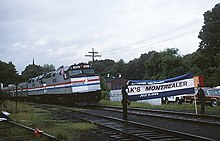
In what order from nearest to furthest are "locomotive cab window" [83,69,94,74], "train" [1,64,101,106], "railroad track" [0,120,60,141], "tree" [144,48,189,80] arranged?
"railroad track" [0,120,60,141] < "train" [1,64,101,106] < "locomotive cab window" [83,69,94,74] < "tree" [144,48,189,80]

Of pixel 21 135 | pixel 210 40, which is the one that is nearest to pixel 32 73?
pixel 210 40

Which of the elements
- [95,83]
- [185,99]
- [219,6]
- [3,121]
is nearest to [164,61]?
[219,6]

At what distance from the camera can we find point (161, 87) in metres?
21.5

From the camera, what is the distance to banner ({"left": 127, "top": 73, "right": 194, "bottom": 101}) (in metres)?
19.1

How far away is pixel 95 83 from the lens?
26188mm

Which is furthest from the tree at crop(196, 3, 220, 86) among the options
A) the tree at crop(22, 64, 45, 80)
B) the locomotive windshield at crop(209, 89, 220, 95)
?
the tree at crop(22, 64, 45, 80)

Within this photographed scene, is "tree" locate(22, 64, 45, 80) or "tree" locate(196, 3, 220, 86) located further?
"tree" locate(22, 64, 45, 80)

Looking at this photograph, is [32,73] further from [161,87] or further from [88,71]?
[161,87]

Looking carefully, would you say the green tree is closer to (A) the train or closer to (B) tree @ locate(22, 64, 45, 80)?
(B) tree @ locate(22, 64, 45, 80)

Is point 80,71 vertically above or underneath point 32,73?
underneath

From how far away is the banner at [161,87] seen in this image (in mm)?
19092

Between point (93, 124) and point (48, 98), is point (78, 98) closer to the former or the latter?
point (48, 98)

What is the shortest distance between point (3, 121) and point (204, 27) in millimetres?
40073

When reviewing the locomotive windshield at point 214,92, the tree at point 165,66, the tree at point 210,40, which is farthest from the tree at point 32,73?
the locomotive windshield at point 214,92
